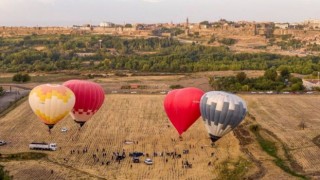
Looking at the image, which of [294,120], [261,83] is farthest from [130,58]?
[294,120]

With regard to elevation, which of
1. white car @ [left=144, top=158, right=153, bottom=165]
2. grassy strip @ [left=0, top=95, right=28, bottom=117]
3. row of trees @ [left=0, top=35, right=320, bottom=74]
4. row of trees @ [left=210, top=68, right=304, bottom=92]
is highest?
row of trees @ [left=0, top=35, right=320, bottom=74]

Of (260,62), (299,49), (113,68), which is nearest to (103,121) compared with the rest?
(113,68)

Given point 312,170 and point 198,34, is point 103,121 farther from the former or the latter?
point 198,34

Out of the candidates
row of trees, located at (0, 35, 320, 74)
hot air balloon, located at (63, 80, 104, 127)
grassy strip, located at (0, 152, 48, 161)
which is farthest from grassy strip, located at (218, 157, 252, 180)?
row of trees, located at (0, 35, 320, 74)

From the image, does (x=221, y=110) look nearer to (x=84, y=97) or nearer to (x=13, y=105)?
(x=84, y=97)

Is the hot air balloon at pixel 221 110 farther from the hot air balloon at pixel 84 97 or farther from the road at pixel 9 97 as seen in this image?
the road at pixel 9 97

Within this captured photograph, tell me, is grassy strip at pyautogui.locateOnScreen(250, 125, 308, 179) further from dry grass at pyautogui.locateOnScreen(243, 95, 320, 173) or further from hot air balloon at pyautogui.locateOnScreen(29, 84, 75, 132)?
hot air balloon at pyautogui.locateOnScreen(29, 84, 75, 132)
